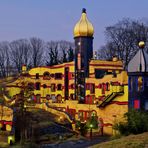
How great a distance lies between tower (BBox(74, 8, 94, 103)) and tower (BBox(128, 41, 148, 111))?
11907 mm

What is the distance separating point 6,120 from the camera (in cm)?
3472

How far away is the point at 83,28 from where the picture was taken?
4359 cm

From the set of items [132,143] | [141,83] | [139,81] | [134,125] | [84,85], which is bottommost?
[132,143]

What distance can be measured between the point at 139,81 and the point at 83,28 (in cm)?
1358

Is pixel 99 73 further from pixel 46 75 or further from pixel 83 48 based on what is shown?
pixel 46 75

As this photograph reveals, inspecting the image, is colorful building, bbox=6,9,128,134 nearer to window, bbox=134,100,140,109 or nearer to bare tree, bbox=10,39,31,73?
window, bbox=134,100,140,109

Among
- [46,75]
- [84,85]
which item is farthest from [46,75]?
[84,85]

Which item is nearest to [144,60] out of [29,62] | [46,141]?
[46,141]

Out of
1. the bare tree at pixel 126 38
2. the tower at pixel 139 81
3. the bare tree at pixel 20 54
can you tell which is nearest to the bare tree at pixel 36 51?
the bare tree at pixel 20 54

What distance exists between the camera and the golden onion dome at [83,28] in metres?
43.6

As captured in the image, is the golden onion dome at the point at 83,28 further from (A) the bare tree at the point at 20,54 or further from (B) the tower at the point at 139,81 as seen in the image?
(A) the bare tree at the point at 20,54

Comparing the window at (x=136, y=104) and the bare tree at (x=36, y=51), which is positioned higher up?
the bare tree at (x=36, y=51)

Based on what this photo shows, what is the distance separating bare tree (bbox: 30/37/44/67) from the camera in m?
88.6

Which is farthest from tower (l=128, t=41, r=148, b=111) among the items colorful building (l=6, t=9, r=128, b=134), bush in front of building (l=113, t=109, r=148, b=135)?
bush in front of building (l=113, t=109, r=148, b=135)
